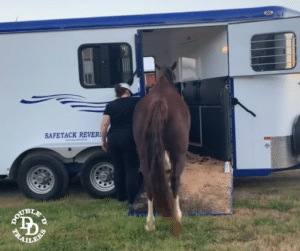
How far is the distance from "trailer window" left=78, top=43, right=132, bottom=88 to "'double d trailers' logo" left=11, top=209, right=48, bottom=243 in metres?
2.12

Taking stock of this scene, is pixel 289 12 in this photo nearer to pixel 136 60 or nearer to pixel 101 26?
pixel 136 60

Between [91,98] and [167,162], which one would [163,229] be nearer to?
[167,162]

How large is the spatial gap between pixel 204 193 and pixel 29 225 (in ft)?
7.78

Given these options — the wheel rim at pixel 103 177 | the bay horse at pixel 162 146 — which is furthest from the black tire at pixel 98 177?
the bay horse at pixel 162 146

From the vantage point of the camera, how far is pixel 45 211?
18.5ft

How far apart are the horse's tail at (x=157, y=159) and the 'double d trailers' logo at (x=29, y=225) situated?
1.55m

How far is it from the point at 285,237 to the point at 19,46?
4753 millimetres

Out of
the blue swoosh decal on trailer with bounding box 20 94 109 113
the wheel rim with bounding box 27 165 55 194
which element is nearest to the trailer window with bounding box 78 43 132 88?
the blue swoosh decal on trailer with bounding box 20 94 109 113

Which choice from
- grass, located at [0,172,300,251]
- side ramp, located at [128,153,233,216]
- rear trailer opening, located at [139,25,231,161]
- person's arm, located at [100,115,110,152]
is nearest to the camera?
grass, located at [0,172,300,251]

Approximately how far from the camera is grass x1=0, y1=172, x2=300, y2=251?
13.9 feet

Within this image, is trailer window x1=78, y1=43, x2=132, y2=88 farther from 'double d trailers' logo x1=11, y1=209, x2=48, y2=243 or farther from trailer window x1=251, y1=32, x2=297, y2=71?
'double d trailers' logo x1=11, y1=209, x2=48, y2=243

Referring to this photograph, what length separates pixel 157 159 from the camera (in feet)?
13.6

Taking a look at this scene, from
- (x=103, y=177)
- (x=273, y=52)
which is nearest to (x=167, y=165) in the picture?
(x=103, y=177)

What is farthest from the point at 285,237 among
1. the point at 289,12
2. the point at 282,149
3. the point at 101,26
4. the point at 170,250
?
the point at 101,26
